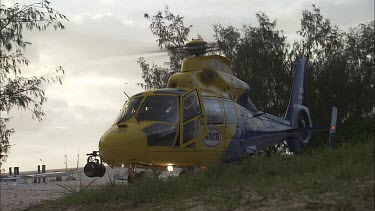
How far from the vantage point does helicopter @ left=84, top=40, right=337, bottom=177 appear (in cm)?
1248

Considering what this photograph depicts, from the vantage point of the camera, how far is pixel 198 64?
16188mm

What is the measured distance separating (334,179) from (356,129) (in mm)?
17005

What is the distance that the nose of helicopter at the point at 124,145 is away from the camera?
12148mm

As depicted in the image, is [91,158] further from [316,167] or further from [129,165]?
[316,167]

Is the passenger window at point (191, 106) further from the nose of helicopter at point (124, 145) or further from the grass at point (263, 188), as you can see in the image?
the grass at point (263, 188)

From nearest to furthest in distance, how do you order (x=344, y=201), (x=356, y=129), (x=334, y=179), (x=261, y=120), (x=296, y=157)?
(x=344, y=201)
(x=334, y=179)
(x=296, y=157)
(x=261, y=120)
(x=356, y=129)

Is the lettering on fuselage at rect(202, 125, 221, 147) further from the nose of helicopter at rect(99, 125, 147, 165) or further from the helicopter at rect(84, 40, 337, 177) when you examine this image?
the nose of helicopter at rect(99, 125, 147, 165)

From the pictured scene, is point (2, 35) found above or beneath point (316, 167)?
above

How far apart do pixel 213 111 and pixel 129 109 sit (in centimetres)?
235

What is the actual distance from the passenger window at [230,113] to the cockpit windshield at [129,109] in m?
2.60

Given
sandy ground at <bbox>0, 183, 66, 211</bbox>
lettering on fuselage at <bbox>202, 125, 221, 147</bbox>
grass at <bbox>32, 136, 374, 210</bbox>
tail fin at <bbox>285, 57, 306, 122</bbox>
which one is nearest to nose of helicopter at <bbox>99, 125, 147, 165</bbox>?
grass at <bbox>32, 136, 374, 210</bbox>

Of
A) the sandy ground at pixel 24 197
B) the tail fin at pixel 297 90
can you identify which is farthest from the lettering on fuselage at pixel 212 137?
the tail fin at pixel 297 90

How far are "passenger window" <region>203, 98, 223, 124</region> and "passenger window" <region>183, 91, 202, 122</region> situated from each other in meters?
0.29

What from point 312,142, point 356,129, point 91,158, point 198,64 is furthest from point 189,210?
point 312,142
